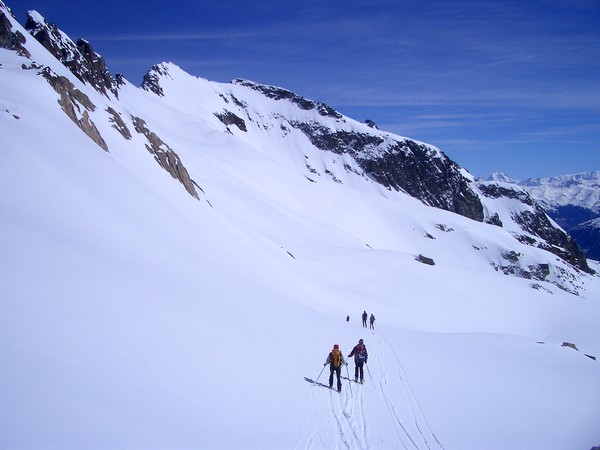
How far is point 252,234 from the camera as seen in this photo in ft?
105

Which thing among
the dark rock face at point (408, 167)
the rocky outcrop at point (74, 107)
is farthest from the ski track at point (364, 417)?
the dark rock face at point (408, 167)

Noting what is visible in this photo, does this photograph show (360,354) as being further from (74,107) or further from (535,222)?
(535,222)

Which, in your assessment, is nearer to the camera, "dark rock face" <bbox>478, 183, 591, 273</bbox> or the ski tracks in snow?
the ski tracks in snow

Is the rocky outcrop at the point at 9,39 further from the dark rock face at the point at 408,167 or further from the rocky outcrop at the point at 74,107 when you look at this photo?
the dark rock face at the point at 408,167

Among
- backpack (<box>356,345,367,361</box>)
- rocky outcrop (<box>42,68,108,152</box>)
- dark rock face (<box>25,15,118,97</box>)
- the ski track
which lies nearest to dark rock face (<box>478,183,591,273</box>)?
dark rock face (<box>25,15,118,97</box>)

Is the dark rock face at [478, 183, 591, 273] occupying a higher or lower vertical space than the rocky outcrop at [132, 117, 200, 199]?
higher

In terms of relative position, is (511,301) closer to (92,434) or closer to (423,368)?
(423,368)

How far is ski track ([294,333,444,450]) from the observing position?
8.38m

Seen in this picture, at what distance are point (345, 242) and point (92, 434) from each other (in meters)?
46.5

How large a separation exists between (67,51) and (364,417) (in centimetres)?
6135

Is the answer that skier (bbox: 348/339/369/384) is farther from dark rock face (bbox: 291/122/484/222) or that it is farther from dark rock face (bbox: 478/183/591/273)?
dark rock face (bbox: 291/122/484/222)

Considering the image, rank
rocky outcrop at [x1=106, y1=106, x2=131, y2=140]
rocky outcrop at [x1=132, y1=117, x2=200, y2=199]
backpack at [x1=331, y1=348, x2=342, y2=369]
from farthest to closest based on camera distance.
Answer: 1. rocky outcrop at [x1=132, y1=117, x2=200, y2=199]
2. rocky outcrop at [x1=106, y1=106, x2=131, y2=140]
3. backpack at [x1=331, y1=348, x2=342, y2=369]

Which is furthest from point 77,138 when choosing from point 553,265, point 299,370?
point 553,265

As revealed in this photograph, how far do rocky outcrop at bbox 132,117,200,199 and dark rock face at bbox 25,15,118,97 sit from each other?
19894 mm
